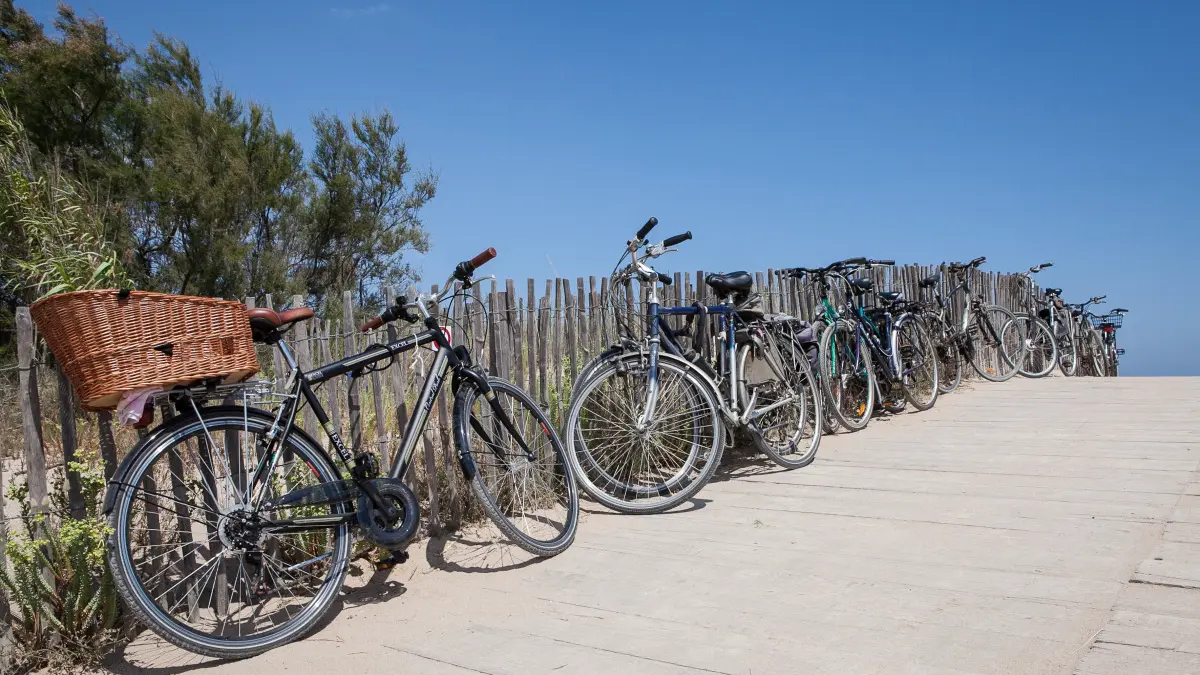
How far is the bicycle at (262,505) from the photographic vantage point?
123 inches

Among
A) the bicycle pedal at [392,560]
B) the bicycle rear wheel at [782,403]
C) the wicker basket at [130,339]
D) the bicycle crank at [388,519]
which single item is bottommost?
the bicycle pedal at [392,560]

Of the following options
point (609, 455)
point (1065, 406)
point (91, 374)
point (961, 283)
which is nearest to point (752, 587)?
point (609, 455)

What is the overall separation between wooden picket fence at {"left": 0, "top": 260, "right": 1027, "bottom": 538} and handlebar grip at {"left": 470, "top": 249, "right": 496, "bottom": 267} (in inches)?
8.0

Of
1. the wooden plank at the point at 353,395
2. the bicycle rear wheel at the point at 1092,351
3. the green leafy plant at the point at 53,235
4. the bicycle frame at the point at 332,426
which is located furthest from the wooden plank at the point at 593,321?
the bicycle rear wheel at the point at 1092,351

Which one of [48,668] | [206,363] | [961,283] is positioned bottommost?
[48,668]

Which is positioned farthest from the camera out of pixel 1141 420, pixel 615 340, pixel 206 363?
pixel 1141 420

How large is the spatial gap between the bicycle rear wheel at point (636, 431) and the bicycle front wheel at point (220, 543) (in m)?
1.58

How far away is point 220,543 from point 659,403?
260 centimetres

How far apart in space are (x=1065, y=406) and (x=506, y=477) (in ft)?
19.4

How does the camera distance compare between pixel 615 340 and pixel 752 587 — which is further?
pixel 615 340

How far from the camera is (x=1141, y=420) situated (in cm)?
707

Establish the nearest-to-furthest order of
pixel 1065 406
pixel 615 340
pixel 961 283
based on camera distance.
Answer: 1. pixel 615 340
2. pixel 1065 406
3. pixel 961 283

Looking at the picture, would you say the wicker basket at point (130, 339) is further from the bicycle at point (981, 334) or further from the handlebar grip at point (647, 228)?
the bicycle at point (981, 334)

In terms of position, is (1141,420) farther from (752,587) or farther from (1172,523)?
(752,587)
